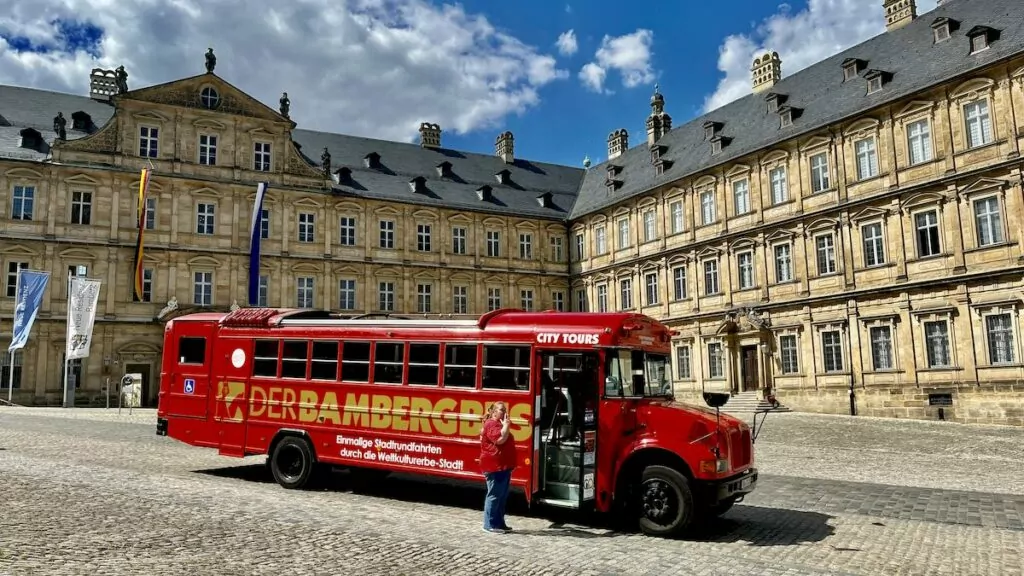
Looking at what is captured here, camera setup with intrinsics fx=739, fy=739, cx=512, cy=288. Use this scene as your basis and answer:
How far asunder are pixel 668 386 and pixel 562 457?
1.99 metres

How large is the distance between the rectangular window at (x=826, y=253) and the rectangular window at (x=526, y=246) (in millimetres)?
18746

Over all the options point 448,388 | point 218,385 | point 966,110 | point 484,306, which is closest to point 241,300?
point 484,306

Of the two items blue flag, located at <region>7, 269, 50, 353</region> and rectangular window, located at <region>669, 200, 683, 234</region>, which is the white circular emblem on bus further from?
rectangular window, located at <region>669, 200, 683, 234</region>

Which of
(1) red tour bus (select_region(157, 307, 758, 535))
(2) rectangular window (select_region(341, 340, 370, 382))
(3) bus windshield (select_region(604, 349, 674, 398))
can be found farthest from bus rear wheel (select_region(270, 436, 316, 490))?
(3) bus windshield (select_region(604, 349, 674, 398))

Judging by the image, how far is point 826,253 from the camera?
3080 centimetres

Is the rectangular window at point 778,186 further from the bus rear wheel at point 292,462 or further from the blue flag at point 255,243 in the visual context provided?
the bus rear wheel at point 292,462

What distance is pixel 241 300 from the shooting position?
3881 cm

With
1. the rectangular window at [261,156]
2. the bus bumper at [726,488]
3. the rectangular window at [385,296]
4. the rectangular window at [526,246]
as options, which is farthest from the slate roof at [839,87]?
the bus bumper at [726,488]

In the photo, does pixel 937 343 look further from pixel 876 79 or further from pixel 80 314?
pixel 80 314

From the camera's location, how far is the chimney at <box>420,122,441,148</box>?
164ft

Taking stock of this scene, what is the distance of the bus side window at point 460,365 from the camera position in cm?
1071

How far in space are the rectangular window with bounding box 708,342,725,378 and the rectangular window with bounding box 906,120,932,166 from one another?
11.8 meters

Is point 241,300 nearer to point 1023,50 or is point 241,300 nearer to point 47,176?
point 47,176

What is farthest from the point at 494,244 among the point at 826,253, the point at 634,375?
the point at 634,375
